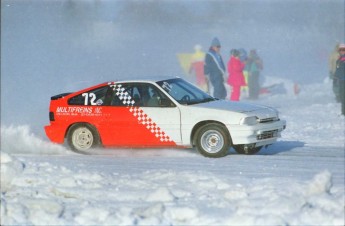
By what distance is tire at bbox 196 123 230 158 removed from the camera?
1331cm

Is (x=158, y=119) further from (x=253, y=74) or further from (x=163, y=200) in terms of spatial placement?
(x=253, y=74)

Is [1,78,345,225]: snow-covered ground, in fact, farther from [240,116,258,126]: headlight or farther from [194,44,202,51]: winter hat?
[194,44,202,51]: winter hat

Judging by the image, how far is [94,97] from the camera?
14.3 m

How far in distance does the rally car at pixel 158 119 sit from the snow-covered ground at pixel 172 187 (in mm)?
246

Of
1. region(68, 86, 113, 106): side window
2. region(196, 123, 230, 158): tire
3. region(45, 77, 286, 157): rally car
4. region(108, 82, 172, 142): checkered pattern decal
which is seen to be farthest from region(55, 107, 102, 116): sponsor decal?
region(196, 123, 230, 158): tire

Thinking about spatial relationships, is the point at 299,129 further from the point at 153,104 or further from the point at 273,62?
the point at 273,62

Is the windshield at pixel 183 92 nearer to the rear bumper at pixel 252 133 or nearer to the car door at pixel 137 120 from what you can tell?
the car door at pixel 137 120

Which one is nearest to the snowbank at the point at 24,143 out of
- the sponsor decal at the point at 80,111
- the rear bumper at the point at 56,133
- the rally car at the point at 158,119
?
the rear bumper at the point at 56,133

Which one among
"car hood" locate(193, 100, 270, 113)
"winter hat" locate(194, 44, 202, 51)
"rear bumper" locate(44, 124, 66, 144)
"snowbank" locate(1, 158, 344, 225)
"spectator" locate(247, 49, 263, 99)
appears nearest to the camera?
"snowbank" locate(1, 158, 344, 225)

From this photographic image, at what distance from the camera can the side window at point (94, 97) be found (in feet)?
46.5

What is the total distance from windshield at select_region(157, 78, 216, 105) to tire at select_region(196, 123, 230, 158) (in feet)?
2.02

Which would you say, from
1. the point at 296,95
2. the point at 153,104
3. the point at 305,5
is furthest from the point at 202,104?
the point at 305,5

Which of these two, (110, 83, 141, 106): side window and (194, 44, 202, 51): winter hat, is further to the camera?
(194, 44, 202, 51): winter hat

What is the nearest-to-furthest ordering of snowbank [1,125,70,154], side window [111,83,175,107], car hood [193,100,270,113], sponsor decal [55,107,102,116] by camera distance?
1. car hood [193,100,270,113]
2. side window [111,83,175,107]
3. sponsor decal [55,107,102,116]
4. snowbank [1,125,70,154]
